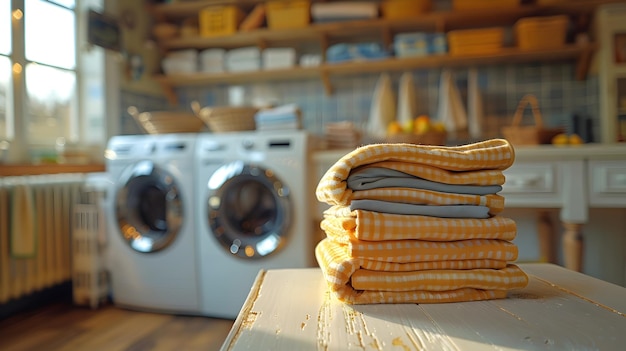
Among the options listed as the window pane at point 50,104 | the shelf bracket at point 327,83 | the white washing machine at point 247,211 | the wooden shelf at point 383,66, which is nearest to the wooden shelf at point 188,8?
the wooden shelf at point 383,66

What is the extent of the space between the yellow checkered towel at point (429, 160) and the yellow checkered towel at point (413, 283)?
9 cm

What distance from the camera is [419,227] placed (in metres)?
0.56

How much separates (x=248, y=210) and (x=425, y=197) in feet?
5.48

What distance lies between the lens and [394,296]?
569 mm

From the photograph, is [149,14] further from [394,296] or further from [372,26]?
[394,296]

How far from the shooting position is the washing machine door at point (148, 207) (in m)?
2.16

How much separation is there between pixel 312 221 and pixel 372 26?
4.42 ft

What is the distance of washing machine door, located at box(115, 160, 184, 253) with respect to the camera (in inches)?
85.0

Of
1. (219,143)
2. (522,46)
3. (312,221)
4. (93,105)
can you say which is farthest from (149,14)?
(522,46)

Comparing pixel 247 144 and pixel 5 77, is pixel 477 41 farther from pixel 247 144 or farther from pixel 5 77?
pixel 5 77

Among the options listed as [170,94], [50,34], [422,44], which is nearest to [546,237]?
[422,44]

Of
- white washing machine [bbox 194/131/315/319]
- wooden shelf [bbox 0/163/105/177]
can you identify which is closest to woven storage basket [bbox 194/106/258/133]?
white washing machine [bbox 194/131/315/319]

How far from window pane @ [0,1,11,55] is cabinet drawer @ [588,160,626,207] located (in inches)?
108

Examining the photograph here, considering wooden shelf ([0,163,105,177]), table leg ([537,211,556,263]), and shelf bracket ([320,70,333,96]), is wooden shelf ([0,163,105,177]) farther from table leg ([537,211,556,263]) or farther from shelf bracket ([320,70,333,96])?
table leg ([537,211,556,263])
